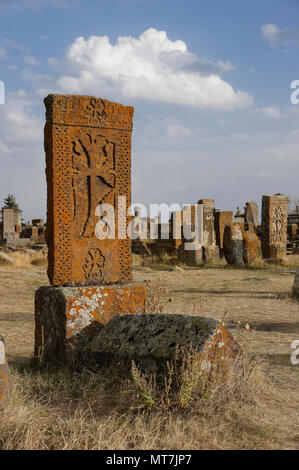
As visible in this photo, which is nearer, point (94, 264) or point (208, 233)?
point (94, 264)

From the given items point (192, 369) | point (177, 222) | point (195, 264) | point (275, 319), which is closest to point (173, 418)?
point (192, 369)

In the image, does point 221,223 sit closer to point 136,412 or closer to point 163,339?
point 163,339

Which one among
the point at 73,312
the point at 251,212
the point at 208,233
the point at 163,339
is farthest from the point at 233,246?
the point at 163,339

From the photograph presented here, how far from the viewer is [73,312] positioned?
181 inches

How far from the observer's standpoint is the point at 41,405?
3527 mm

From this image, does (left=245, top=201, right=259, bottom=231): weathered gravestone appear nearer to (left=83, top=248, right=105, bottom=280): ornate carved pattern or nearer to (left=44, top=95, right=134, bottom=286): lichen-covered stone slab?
(left=44, top=95, right=134, bottom=286): lichen-covered stone slab

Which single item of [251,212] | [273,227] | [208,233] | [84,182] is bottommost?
[208,233]

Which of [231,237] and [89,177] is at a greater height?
[89,177]

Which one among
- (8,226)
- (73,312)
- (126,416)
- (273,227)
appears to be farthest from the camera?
(8,226)

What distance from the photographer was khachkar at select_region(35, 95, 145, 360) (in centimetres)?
469

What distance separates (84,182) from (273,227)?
13.4m

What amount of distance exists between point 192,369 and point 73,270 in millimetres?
2090

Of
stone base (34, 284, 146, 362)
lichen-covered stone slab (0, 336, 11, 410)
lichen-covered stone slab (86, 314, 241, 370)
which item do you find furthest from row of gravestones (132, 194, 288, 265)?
lichen-covered stone slab (0, 336, 11, 410)
